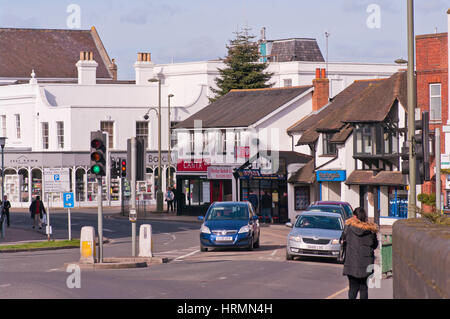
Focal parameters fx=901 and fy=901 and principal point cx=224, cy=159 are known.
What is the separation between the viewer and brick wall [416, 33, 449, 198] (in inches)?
1676

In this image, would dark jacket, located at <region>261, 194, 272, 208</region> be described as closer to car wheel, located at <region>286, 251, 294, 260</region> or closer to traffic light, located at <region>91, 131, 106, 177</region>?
car wheel, located at <region>286, 251, 294, 260</region>

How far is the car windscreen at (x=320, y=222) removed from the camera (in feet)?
→ 86.3

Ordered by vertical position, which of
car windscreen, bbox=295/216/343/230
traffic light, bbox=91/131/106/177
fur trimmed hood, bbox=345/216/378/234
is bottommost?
car windscreen, bbox=295/216/343/230

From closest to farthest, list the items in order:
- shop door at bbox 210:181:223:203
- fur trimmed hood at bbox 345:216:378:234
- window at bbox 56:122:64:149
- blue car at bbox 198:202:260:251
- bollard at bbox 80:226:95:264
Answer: fur trimmed hood at bbox 345:216:378:234, bollard at bbox 80:226:95:264, blue car at bbox 198:202:260:251, shop door at bbox 210:181:223:203, window at bbox 56:122:64:149

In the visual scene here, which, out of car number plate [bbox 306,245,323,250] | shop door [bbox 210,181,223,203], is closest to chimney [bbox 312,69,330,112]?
shop door [bbox 210,181,223,203]

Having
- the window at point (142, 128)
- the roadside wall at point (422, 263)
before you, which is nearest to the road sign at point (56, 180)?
the roadside wall at point (422, 263)

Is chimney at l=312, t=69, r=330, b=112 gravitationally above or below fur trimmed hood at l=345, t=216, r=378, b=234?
above

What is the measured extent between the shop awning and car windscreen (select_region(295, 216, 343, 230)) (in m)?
17.5

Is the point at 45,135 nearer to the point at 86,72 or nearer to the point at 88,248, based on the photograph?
the point at 86,72

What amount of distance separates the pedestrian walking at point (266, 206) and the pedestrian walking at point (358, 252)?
35564 mm

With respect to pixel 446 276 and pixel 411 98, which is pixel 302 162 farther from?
pixel 446 276

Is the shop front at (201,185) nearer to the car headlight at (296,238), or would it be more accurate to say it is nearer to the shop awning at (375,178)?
the shop awning at (375,178)
